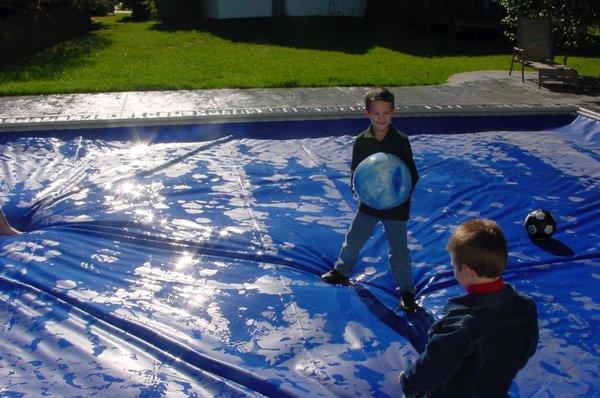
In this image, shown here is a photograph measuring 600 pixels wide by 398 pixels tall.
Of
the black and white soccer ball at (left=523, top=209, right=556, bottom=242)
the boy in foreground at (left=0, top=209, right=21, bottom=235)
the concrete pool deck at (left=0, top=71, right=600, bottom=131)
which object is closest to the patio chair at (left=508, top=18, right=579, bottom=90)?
the concrete pool deck at (left=0, top=71, right=600, bottom=131)

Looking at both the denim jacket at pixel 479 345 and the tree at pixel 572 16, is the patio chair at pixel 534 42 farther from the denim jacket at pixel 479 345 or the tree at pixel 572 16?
the denim jacket at pixel 479 345

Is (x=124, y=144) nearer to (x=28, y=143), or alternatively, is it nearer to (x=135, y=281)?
(x=28, y=143)

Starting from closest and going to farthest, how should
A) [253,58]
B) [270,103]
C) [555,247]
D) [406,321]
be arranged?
[406,321] → [555,247] → [270,103] → [253,58]

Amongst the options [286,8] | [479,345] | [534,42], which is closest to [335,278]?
[479,345]

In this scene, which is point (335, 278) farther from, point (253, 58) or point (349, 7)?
point (349, 7)

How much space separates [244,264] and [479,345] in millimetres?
2340

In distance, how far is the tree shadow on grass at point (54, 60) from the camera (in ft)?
41.6

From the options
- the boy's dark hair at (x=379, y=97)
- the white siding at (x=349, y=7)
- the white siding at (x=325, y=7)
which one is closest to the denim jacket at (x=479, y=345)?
the boy's dark hair at (x=379, y=97)

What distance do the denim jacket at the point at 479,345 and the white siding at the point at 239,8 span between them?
23293 millimetres

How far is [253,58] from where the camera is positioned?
16.3 m

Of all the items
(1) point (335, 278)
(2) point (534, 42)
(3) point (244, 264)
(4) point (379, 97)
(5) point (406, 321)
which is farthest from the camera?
(2) point (534, 42)

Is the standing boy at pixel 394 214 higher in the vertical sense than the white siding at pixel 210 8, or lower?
lower

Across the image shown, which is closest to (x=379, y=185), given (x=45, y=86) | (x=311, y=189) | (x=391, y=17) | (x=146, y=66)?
(x=311, y=189)

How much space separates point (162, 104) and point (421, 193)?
16.8ft
